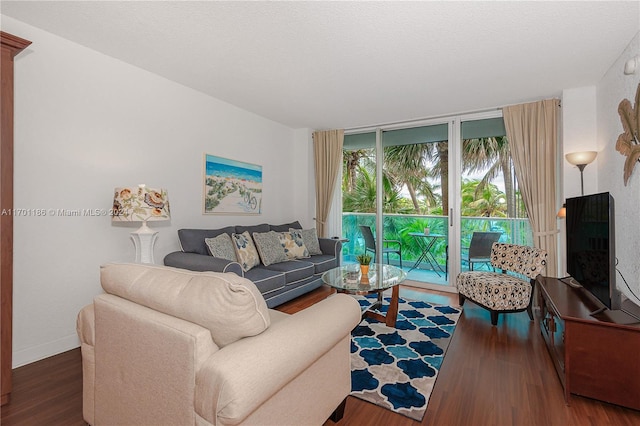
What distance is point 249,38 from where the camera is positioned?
91.1 inches

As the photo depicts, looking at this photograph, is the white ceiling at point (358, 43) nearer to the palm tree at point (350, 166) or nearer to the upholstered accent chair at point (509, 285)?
the palm tree at point (350, 166)

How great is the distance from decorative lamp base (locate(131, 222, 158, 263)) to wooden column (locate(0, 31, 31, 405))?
834mm

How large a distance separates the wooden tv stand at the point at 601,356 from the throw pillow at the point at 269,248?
2.68 m

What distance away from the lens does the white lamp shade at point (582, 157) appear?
118 inches

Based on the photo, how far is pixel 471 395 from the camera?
189 centimetres

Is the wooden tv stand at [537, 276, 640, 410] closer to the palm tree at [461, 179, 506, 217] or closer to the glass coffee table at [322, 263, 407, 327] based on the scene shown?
the glass coffee table at [322, 263, 407, 327]

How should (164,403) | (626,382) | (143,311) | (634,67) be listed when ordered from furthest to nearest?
(634,67), (626,382), (143,311), (164,403)

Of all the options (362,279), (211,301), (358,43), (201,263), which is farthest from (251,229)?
(211,301)

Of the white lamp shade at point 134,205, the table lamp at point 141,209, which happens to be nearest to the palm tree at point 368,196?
the table lamp at point 141,209

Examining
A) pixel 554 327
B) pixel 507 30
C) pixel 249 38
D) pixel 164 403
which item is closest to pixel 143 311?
pixel 164 403

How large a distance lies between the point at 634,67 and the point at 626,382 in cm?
205

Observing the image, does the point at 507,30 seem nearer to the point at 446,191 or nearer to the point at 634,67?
the point at 634,67

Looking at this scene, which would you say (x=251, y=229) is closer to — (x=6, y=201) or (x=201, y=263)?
(x=201, y=263)

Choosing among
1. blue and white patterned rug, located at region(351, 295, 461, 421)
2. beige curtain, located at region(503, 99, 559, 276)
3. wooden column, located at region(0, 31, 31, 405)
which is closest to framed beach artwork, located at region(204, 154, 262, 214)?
wooden column, located at region(0, 31, 31, 405)
